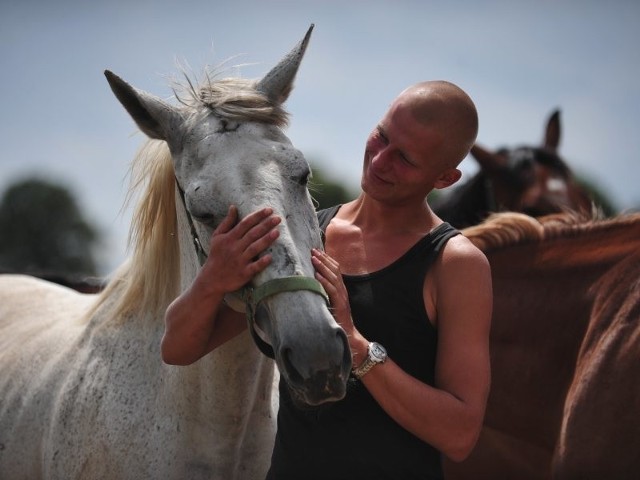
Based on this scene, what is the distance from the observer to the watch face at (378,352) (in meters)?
2.06

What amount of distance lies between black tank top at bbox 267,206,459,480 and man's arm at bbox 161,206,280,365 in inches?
14.2

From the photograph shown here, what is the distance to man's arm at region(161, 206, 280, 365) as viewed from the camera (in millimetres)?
2111

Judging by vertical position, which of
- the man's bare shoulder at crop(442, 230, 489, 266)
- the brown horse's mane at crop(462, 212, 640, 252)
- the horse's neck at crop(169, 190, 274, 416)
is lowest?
the brown horse's mane at crop(462, 212, 640, 252)

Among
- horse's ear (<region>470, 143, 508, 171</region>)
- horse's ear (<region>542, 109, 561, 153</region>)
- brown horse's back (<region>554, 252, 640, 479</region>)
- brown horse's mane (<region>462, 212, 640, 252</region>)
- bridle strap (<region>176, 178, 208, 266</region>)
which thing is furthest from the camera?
horse's ear (<region>542, 109, 561, 153</region>)

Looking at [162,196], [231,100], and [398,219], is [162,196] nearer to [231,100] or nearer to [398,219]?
[231,100]

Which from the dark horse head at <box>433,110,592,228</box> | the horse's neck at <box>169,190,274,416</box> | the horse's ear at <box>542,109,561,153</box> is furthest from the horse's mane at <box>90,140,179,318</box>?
the horse's ear at <box>542,109,561,153</box>

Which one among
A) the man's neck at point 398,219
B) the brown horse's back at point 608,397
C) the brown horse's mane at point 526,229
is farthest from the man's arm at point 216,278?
the brown horse's mane at point 526,229

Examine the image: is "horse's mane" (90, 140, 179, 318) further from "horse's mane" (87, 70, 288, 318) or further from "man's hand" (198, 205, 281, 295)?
"man's hand" (198, 205, 281, 295)

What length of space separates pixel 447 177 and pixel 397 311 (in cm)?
46

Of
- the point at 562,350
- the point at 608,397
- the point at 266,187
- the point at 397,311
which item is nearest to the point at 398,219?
the point at 397,311

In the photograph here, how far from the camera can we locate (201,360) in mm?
2768

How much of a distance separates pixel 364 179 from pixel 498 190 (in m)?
4.04

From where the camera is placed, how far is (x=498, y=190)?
6.21 metres

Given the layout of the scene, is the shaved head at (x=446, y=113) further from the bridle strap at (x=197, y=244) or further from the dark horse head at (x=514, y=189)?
the dark horse head at (x=514, y=189)
